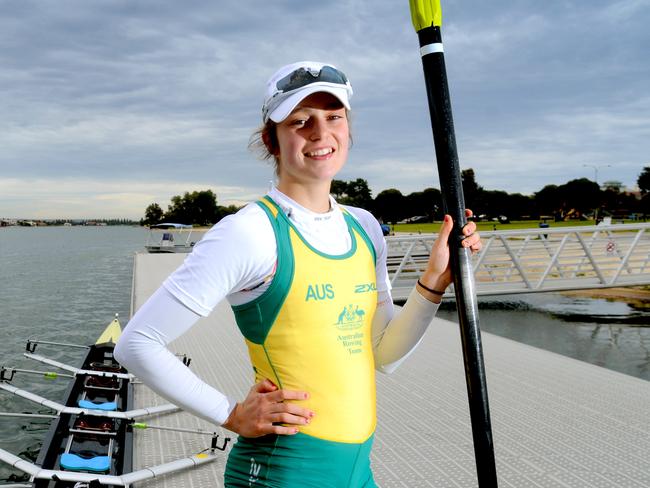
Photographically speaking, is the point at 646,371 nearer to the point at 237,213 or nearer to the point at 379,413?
the point at 379,413

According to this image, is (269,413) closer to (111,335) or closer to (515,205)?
(111,335)

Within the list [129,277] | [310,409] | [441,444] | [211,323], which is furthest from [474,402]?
[129,277]

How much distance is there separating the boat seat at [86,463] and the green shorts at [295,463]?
128 inches

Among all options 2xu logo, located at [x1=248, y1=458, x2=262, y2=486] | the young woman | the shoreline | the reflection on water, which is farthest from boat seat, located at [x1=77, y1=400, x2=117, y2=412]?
the shoreline

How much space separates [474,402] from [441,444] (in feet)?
11.4

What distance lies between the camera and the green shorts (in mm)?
1564

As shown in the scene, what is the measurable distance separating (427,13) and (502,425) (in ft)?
14.9

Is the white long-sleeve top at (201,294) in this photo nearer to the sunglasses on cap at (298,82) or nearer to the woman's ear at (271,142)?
the woman's ear at (271,142)

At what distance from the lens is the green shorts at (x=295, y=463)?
156 centimetres

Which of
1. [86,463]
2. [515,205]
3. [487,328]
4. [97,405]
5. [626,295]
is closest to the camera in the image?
[86,463]

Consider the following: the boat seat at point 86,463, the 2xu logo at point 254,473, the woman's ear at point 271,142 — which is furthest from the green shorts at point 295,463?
the boat seat at point 86,463

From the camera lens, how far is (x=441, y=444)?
4887 mm

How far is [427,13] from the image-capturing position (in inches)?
63.9

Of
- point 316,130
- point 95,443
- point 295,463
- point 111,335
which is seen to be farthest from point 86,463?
point 111,335
